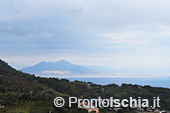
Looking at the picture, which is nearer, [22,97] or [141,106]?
[22,97]

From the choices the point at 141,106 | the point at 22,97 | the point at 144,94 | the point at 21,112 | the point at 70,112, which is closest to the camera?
the point at 21,112

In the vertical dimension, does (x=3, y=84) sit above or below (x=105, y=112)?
above

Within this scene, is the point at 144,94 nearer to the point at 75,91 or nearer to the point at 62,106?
the point at 75,91

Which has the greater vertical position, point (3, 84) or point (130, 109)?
point (3, 84)

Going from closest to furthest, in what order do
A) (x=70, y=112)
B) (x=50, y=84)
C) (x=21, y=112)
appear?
(x=21, y=112) < (x=70, y=112) < (x=50, y=84)

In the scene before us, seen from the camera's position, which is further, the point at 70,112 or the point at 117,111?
the point at 117,111

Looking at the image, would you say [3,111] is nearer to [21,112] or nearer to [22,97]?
[21,112]

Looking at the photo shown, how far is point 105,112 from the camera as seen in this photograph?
4647 centimetres

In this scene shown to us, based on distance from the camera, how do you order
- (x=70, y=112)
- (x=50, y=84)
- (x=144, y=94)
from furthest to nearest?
1. (x=50, y=84)
2. (x=144, y=94)
3. (x=70, y=112)

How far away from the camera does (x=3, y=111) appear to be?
3484cm

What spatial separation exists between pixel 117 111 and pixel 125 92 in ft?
72.0

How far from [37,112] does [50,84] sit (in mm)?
41123

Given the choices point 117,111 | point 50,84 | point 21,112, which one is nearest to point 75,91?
point 50,84

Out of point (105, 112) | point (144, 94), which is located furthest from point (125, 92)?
point (105, 112)
